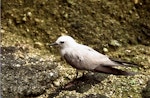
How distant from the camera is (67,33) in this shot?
5746 millimetres

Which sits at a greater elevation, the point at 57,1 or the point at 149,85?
the point at 57,1

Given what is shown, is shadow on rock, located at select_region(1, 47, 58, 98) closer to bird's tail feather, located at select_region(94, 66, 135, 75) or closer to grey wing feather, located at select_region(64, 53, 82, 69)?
grey wing feather, located at select_region(64, 53, 82, 69)

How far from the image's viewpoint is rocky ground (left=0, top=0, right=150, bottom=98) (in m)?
5.20

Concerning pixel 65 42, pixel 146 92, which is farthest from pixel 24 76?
pixel 146 92

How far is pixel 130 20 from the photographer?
573 cm

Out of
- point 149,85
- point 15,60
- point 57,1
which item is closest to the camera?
point 149,85

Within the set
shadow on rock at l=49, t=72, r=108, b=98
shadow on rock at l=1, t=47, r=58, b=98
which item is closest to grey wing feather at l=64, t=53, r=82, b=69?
shadow on rock at l=49, t=72, r=108, b=98

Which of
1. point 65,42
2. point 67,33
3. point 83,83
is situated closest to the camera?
point 65,42

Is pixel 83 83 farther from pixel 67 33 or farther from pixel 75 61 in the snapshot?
pixel 67 33

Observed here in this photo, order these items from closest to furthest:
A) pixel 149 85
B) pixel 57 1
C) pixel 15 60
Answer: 1. pixel 149 85
2. pixel 15 60
3. pixel 57 1

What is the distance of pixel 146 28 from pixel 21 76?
153 centimetres

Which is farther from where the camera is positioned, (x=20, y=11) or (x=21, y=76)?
(x=20, y=11)

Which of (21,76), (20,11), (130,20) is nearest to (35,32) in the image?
(20,11)

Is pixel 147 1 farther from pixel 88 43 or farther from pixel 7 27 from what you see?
pixel 7 27
